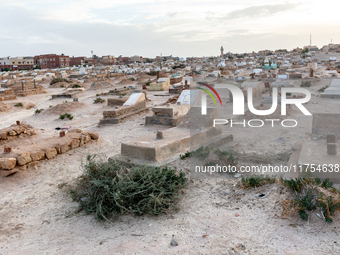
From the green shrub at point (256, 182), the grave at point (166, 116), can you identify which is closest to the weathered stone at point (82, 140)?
the grave at point (166, 116)

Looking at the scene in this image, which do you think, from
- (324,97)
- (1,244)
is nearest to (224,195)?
(1,244)

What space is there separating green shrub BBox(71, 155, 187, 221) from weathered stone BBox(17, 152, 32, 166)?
2.10 meters

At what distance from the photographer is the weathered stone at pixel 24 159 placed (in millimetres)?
6008

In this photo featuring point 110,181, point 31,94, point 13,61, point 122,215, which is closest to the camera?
point 122,215

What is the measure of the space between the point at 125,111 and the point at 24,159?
5.77 metres

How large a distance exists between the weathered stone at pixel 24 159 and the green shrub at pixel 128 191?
2101mm

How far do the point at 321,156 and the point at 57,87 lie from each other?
1042 inches

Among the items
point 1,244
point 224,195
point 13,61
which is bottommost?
point 1,244

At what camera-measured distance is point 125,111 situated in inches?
455

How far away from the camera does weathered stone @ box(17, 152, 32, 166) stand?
19.7ft

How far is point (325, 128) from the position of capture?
18.3 ft

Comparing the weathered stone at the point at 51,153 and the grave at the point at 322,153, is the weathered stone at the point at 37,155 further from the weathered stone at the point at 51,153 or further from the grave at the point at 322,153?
the grave at the point at 322,153

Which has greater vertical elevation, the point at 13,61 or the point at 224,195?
the point at 13,61

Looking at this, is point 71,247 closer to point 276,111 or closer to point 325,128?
point 325,128
